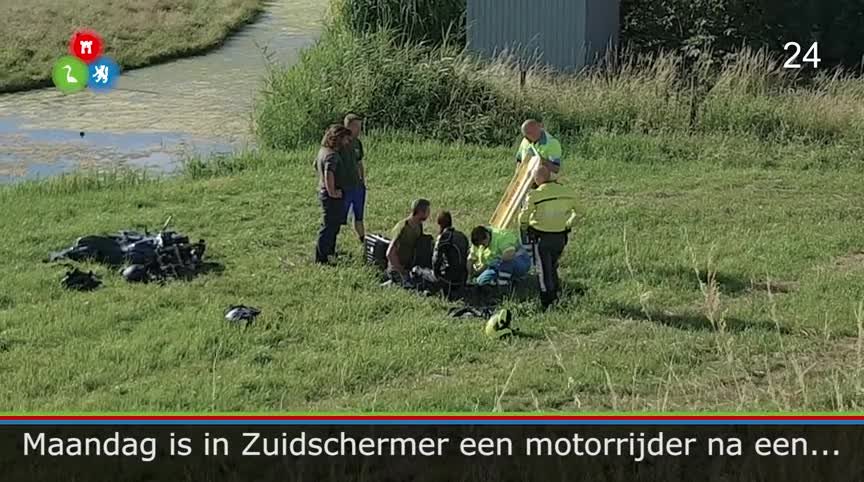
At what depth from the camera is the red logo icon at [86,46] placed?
31891 millimetres

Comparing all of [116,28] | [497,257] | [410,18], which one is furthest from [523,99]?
[116,28]

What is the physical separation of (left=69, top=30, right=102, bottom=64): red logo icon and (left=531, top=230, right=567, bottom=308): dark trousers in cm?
2457

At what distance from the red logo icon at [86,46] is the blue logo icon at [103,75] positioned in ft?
4.07

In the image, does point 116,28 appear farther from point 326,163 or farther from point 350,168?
point 326,163

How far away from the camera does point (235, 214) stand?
518 inches

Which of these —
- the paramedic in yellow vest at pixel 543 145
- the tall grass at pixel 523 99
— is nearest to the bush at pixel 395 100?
the tall grass at pixel 523 99

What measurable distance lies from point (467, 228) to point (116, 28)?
24314 mm

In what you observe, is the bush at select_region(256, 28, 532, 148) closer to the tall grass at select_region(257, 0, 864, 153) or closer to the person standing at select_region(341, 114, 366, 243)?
the tall grass at select_region(257, 0, 864, 153)

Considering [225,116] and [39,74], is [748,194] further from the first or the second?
[39,74]

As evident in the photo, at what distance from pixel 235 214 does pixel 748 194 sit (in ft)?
19.0

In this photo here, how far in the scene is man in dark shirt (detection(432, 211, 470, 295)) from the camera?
970cm

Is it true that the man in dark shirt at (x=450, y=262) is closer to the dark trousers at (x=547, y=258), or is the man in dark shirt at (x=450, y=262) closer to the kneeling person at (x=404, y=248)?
the kneeling person at (x=404, y=248)

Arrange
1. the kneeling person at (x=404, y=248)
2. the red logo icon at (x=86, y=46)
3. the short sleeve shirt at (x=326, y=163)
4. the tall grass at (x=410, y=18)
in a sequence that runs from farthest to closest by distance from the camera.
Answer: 1. the red logo icon at (x=86, y=46)
2. the tall grass at (x=410, y=18)
3. the short sleeve shirt at (x=326, y=163)
4. the kneeling person at (x=404, y=248)

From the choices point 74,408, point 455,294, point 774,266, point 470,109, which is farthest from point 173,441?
point 470,109
